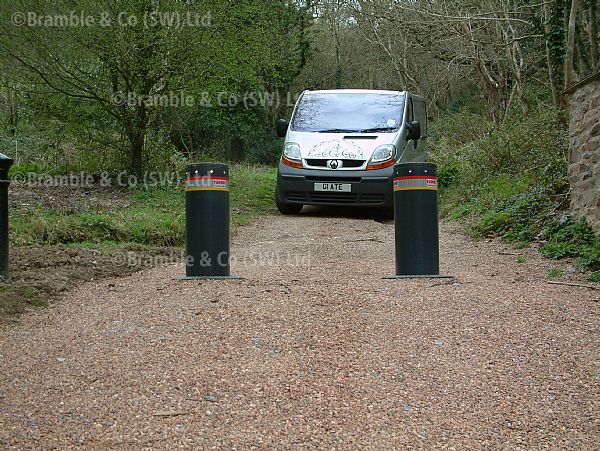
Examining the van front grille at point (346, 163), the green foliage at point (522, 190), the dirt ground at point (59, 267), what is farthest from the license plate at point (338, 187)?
the dirt ground at point (59, 267)

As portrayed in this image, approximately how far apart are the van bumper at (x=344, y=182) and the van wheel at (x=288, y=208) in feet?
1.85

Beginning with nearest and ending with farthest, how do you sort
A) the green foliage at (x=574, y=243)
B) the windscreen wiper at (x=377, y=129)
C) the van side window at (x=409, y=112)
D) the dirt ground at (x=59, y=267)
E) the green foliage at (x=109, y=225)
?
the dirt ground at (x=59, y=267), the green foliage at (x=574, y=243), the green foliage at (x=109, y=225), the windscreen wiper at (x=377, y=129), the van side window at (x=409, y=112)

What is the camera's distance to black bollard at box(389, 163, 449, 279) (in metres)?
7.33

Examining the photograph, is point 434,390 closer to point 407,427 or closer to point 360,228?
point 407,427

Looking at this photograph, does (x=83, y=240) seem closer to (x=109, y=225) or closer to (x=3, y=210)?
Answer: (x=109, y=225)

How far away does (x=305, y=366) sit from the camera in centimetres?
443

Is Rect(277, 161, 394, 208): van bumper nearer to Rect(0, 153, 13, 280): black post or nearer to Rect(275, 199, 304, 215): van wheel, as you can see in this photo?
Rect(275, 199, 304, 215): van wheel

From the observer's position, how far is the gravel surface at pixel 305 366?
3.54 meters

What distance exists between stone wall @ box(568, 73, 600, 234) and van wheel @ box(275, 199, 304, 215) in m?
5.48

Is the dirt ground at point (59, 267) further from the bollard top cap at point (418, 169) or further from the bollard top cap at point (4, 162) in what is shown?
the bollard top cap at point (418, 169)


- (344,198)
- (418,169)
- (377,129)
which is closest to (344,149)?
(344,198)

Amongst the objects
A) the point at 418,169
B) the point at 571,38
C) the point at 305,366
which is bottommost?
the point at 305,366

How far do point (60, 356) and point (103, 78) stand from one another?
1141cm

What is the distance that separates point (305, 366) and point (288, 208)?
9.81 meters
